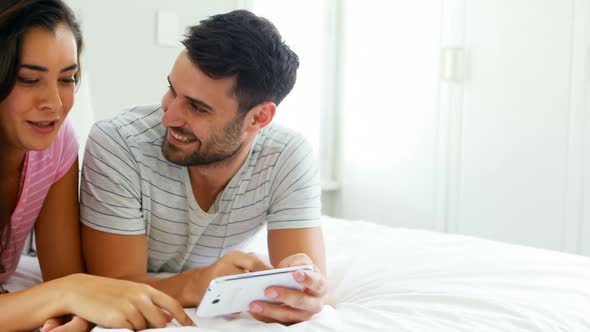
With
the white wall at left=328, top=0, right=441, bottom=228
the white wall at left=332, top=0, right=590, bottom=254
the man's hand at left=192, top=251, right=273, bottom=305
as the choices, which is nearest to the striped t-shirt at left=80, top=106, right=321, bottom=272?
Result: the man's hand at left=192, top=251, right=273, bottom=305

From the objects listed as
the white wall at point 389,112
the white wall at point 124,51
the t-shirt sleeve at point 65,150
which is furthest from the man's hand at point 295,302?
the white wall at point 389,112

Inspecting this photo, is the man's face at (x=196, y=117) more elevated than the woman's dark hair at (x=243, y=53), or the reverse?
the woman's dark hair at (x=243, y=53)

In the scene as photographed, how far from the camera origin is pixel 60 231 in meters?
1.43

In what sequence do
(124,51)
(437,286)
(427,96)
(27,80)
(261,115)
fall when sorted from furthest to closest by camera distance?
(427,96)
(124,51)
(261,115)
(437,286)
(27,80)

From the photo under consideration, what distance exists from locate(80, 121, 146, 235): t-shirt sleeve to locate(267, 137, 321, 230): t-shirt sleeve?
0.26m

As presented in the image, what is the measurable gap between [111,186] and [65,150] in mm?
103

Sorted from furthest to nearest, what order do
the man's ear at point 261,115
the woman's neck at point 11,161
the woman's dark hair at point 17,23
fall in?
the man's ear at point 261,115 < the woman's neck at point 11,161 < the woman's dark hair at point 17,23

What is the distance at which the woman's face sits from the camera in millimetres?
1189

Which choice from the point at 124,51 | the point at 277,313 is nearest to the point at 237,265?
the point at 277,313

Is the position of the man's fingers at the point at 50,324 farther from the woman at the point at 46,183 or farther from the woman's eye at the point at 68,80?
the woman's eye at the point at 68,80

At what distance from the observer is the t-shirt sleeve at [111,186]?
1.42 metres

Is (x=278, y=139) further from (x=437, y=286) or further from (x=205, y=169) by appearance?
(x=437, y=286)

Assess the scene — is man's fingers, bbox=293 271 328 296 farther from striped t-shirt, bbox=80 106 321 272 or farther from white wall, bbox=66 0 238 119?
white wall, bbox=66 0 238 119

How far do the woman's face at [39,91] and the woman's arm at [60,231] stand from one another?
18 cm
